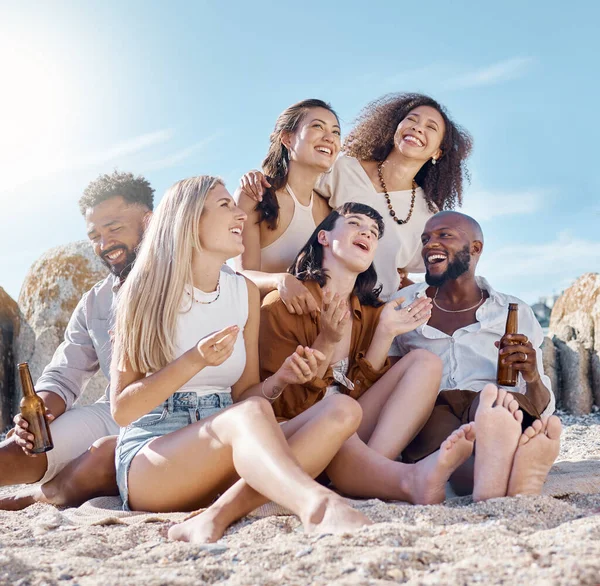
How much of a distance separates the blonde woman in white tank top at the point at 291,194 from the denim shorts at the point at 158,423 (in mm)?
1554

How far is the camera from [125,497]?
358 centimetres

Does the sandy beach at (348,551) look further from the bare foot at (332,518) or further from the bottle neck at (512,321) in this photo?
the bottle neck at (512,321)

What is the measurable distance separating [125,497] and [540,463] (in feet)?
6.47

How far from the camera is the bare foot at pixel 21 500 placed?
14.4 ft

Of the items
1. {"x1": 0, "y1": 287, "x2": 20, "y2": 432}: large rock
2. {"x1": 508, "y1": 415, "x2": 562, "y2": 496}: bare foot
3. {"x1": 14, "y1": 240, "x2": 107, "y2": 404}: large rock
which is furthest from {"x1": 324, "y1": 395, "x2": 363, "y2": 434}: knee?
{"x1": 0, "y1": 287, "x2": 20, "y2": 432}: large rock

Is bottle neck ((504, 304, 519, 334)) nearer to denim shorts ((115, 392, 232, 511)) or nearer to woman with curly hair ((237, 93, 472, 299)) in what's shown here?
woman with curly hair ((237, 93, 472, 299))

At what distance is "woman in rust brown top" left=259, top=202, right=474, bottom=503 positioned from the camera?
3662 mm

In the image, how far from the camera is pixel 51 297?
9.77 m

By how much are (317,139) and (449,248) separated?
4.04ft

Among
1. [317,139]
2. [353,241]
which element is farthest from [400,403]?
[317,139]

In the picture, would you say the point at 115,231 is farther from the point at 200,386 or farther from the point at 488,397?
the point at 488,397

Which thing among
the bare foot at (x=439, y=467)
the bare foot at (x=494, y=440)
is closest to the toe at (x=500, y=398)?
the bare foot at (x=494, y=440)

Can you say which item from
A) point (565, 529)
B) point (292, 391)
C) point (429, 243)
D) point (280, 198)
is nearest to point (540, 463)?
point (565, 529)

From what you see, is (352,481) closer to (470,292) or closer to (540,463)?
(540,463)
